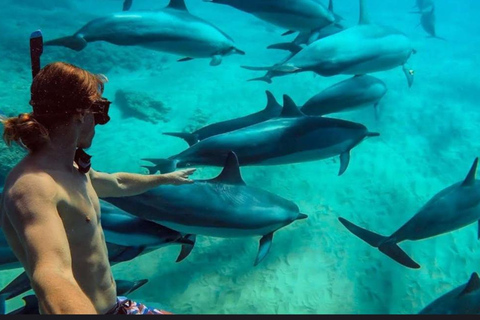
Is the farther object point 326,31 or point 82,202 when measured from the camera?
point 326,31

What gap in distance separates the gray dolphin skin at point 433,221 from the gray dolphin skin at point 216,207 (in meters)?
0.67

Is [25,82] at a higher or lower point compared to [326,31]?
lower

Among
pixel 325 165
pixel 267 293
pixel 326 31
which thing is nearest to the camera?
pixel 267 293

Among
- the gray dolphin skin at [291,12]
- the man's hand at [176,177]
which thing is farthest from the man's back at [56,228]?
the gray dolphin skin at [291,12]

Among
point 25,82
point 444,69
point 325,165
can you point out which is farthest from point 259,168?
point 444,69

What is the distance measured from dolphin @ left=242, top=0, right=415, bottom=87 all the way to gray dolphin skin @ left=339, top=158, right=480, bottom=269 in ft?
5.23

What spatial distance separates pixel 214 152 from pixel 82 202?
181 centimetres

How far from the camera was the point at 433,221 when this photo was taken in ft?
11.5

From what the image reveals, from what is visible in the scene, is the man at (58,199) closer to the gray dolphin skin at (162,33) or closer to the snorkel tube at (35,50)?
the snorkel tube at (35,50)

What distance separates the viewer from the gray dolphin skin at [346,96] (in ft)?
14.7

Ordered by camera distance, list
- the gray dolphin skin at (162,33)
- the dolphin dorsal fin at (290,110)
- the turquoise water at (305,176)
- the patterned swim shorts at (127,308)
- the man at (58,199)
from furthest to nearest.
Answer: the turquoise water at (305,176), the gray dolphin skin at (162,33), the dolphin dorsal fin at (290,110), the patterned swim shorts at (127,308), the man at (58,199)

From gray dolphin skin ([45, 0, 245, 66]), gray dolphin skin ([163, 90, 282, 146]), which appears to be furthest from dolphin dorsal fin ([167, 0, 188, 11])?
gray dolphin skin ([163, 90, 282, 146])

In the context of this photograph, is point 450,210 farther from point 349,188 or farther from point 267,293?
point 349,188

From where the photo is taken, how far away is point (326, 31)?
5.09m
